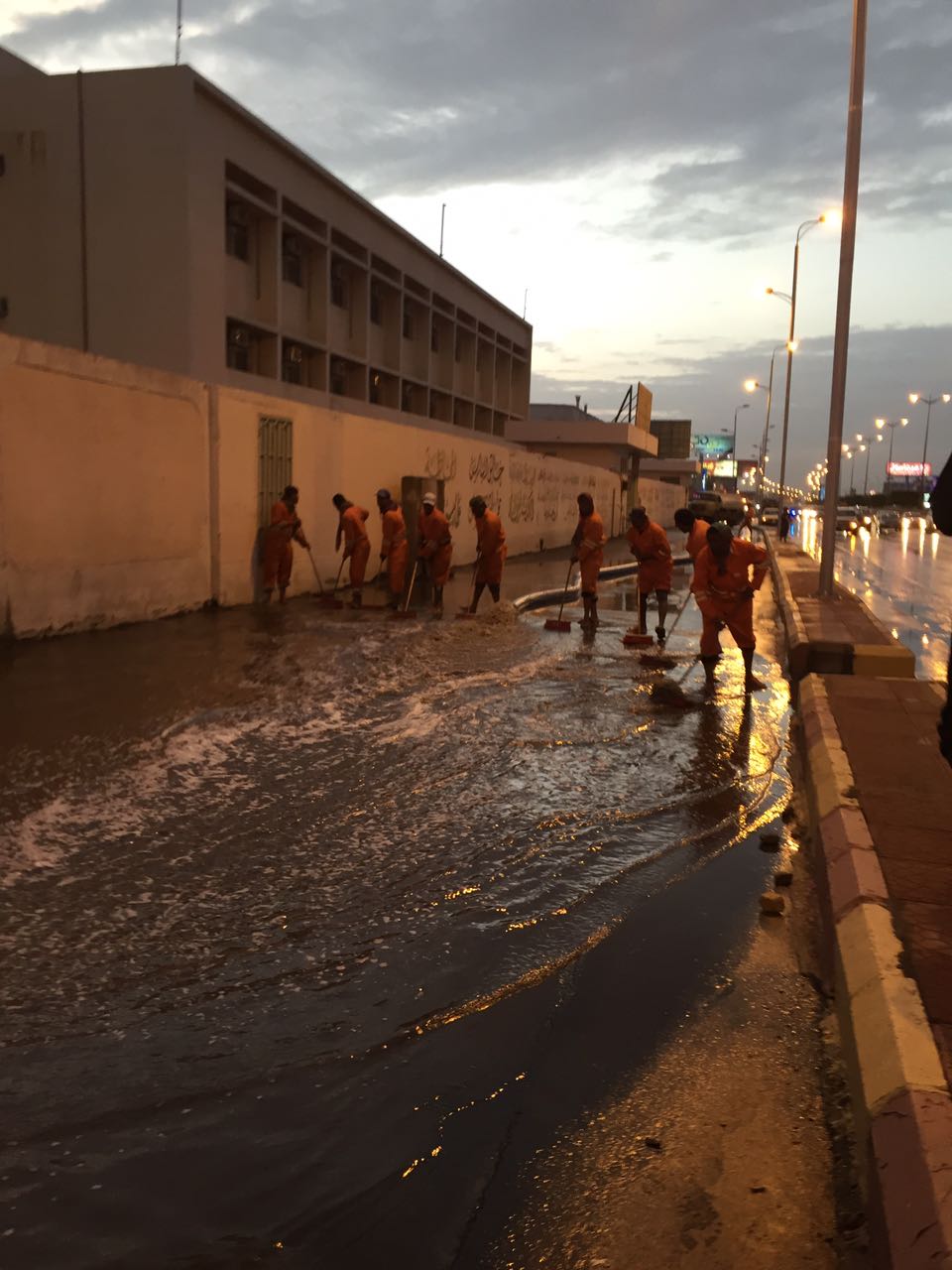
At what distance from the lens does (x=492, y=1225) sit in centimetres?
230

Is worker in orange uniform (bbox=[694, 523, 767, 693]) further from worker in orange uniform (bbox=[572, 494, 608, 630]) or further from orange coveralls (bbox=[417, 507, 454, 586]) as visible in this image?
orange coveralls (bbox=[417, 507, 454, 586])

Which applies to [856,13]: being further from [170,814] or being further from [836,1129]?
[836,1129]

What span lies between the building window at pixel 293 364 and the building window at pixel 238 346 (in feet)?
5.57

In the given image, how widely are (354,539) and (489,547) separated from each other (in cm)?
211

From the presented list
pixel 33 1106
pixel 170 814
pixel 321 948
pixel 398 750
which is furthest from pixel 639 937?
pixel 398 750

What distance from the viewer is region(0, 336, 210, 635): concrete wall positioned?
9.62 meters

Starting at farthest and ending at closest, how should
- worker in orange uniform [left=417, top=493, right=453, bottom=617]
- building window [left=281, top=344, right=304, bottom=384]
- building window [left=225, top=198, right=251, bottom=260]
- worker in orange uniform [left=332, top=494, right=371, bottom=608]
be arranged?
building window [left=281, top=344, right=304, bottom=384]
building window [left=225, top=198, right=251, bottom=260]
worker in orange uniform [left=332, top=494, right=371, bottom=608]
worker in orange uniform [left=417, top=493, right=453, bottom=617]

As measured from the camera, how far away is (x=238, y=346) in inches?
1074

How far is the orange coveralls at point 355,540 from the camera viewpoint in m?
14.2

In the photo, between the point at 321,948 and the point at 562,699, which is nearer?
the point at 321,948

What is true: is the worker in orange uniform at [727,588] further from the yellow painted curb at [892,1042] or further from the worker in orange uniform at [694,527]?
the yellow painted curb at [892,1042]

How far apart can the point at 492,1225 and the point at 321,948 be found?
1484 mm

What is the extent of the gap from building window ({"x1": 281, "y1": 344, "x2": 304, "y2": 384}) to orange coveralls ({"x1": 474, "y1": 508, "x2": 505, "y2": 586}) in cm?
1786

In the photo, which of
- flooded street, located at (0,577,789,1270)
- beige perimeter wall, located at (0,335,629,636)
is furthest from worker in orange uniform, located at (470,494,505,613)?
flooded street, located at (0,577,789,1270)
